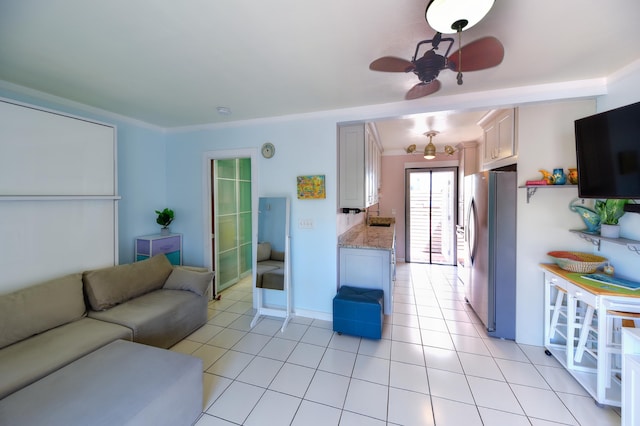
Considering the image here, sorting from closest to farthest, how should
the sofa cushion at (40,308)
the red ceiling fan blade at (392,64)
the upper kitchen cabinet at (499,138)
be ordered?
the red ceiling fan blade at (392,64) → the sofa cushion at (40,308) → the upper kitchen cabinet at (499,138)

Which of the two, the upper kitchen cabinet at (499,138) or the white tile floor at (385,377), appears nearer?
the white tile floor at (385,377)

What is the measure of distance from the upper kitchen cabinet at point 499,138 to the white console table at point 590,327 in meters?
1.25

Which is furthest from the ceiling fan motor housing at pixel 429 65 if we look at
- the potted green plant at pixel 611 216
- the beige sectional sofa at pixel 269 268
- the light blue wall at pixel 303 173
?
the beige sectional sofa at pixel 269 268

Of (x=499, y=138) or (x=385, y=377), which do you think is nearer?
(x=385, y=377)

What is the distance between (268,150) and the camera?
10.3ft

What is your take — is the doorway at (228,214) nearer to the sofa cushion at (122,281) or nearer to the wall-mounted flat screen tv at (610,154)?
the sofa cushion at (122,281)

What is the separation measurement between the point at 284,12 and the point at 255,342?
110 inches

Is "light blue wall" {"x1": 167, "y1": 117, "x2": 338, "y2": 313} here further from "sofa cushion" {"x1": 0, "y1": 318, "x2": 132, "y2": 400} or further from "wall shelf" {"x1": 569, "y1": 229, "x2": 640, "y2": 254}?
"wall shelf" {"x1": 569, "y1": 229, "x2": 640, "y2": 254}

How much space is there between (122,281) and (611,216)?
14.6ft

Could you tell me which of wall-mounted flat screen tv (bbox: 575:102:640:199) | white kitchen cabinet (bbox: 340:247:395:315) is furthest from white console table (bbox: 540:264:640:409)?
white kitchen cabinet (bbox: 340:247:395:315)

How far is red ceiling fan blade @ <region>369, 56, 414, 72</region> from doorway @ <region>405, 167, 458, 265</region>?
170 inches

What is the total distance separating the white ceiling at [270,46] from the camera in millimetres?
1352

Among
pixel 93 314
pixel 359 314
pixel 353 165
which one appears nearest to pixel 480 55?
pixel 353 165

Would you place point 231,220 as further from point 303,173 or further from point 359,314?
point 359,314
